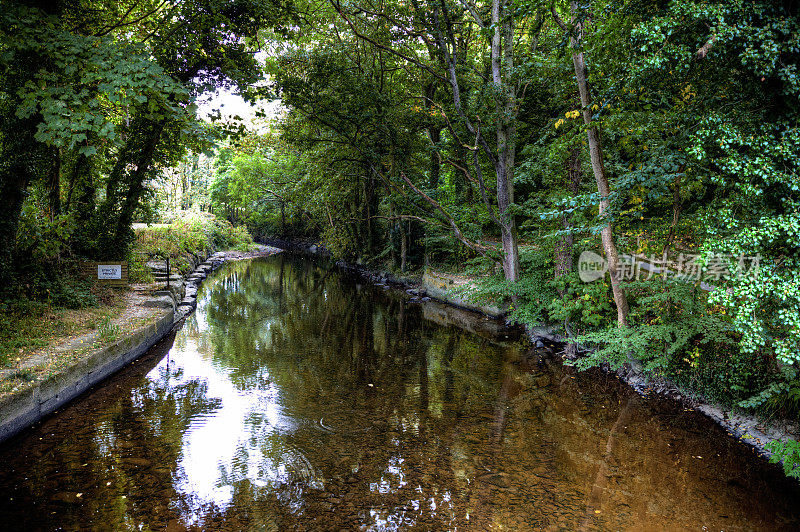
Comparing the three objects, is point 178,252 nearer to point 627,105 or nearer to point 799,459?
point 627,105

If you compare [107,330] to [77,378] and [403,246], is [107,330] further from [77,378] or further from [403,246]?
[403,246]

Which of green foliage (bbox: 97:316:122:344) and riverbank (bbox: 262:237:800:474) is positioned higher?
green foliage (bbox: 97:316:122:344)

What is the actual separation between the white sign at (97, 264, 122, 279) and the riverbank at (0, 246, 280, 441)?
0.63m

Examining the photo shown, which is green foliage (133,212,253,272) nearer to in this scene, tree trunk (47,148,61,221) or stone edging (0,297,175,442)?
tree trunk (47,148,61,221)

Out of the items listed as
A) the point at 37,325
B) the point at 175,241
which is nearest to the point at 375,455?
the point at 37,325

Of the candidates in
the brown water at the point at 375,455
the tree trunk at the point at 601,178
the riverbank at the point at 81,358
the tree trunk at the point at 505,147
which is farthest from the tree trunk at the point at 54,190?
the tree trunk at the point at 601,178

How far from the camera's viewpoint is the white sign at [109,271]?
29.5 feet

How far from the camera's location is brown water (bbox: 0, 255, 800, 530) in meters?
Result: 3.80

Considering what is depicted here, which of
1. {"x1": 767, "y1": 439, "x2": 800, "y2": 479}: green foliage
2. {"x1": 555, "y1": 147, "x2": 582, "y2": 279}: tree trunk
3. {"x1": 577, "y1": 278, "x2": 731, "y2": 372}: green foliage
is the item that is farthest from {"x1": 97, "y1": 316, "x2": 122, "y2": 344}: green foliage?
{"x1": 767, "y1": 439, "x2": 800, "y2": 479}: green foliage

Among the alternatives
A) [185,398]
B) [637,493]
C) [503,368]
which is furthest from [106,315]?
[637,493]

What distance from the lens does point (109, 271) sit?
29.7 ft

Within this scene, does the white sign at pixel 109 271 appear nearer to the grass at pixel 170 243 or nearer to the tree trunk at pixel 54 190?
the tree trunk at pixel 54 190

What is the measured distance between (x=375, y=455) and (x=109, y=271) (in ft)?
24.7

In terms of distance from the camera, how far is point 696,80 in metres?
A: 5.27
